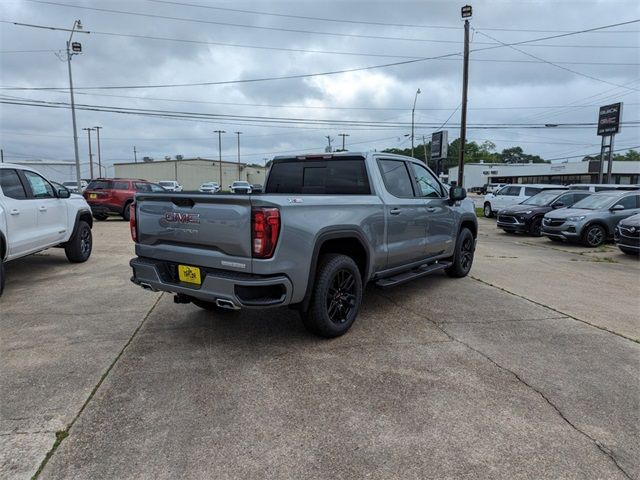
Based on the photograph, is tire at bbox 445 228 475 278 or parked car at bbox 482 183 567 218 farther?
parked car at bbox 482 183 567 218

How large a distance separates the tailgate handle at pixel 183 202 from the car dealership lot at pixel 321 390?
53.2 inches

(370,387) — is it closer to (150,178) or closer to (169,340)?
(169,340)

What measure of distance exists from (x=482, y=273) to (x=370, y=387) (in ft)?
17.1

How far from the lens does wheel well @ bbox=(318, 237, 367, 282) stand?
4340 millimetres

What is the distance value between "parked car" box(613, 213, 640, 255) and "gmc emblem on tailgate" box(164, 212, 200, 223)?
1060cm

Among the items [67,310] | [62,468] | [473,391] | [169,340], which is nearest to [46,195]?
[67,310]

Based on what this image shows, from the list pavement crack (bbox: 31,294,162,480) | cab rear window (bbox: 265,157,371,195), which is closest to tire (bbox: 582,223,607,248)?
cab rear window (bbox: 265,157,371,195)

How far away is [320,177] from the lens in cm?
543

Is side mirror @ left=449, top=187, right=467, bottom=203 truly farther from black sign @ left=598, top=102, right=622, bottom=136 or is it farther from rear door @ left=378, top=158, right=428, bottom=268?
black sign @ left=598, top=102, right=622, bottom=136

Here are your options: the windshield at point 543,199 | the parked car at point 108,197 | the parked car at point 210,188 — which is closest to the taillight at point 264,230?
the parked car at point 210,188

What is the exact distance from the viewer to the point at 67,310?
17.8ft

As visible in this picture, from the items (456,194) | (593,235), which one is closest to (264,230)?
(456,194)

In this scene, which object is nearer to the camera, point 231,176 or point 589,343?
point 589,343

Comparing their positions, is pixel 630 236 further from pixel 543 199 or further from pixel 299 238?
pixel 299 238
